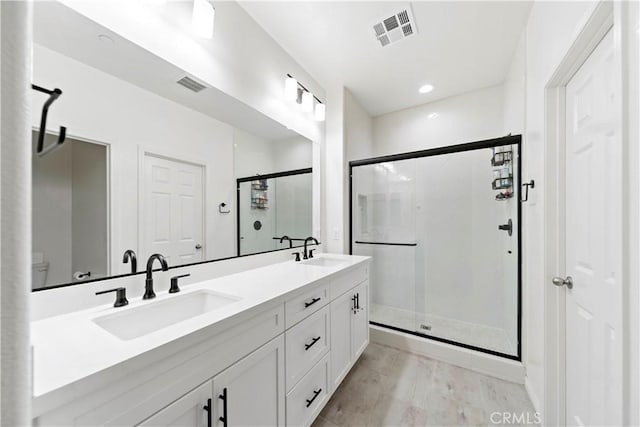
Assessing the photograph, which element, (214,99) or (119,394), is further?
(214,99)

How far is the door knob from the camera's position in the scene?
1.33 meters

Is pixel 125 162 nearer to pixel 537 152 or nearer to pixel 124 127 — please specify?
pixel 124 127

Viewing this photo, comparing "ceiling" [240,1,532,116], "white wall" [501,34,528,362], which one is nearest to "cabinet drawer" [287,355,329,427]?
"white wall" [501,34,528,362]

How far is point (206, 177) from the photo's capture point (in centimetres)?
154

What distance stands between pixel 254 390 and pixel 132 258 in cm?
75

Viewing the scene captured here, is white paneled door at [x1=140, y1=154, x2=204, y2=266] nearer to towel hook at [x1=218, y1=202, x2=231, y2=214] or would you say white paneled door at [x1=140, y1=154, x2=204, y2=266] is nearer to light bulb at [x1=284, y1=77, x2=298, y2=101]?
towel hook at [x1=218, y1=202, x2=231, y2=214]

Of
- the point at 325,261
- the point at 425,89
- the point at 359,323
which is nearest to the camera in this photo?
the point at 359,323

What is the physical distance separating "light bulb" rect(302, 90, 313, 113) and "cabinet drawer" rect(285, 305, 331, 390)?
5.52 feet

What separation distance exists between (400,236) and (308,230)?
106 cm

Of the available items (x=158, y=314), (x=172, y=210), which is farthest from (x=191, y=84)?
(x=158, y=314)

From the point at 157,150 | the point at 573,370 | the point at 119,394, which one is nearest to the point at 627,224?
the point at 573,370

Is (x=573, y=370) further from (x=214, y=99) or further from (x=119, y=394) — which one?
(x=214, y=99)

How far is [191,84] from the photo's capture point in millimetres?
1416

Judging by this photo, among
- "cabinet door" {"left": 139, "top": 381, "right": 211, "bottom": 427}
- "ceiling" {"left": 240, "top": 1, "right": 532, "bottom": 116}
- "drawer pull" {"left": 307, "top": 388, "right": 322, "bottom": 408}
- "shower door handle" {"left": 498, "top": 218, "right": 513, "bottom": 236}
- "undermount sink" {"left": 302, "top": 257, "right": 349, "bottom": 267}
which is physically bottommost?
"drawer pull" {"left": 307, "top": 388, "right": 322, "bottom": 408}
